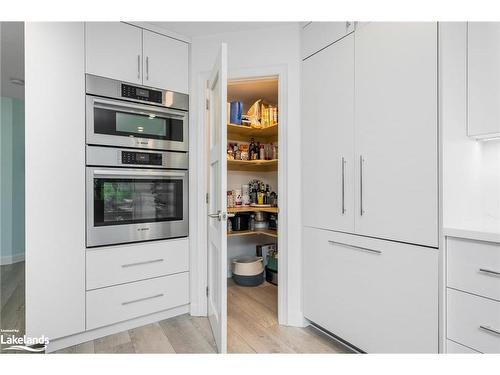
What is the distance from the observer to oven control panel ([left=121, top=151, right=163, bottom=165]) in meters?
1.97

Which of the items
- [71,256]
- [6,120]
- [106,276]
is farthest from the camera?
[6,120]

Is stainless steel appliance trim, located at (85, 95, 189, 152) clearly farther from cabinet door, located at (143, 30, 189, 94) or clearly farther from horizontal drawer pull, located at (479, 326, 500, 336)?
horizontal drawer pull, located at (479, 326, 500, 336)

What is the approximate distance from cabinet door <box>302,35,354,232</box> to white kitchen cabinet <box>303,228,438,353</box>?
0.16 meters

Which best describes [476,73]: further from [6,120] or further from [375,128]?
[6,120]

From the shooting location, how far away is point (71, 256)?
1.77 meters

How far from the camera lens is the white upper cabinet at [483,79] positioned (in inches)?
50.6

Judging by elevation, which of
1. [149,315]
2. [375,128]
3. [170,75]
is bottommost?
[149,315]

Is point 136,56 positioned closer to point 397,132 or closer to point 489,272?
point 397,132

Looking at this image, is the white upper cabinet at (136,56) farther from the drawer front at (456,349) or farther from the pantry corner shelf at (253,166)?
the drawer front at (456,349)

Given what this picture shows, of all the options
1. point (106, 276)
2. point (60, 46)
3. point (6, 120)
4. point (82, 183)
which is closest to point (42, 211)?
point (82, 183)

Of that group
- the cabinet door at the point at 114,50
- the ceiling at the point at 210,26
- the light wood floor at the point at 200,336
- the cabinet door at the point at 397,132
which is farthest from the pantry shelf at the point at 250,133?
the light wood floor at the point at 200,336

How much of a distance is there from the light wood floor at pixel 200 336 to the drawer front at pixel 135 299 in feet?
0.41

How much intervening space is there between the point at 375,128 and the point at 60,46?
6.55 feet

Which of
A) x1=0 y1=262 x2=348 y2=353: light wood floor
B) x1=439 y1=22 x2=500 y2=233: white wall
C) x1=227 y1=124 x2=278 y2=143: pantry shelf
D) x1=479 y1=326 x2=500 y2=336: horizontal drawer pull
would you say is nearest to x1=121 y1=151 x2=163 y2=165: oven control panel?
x1=227 y1=124 x2=278 y2=143: pantry shelf
